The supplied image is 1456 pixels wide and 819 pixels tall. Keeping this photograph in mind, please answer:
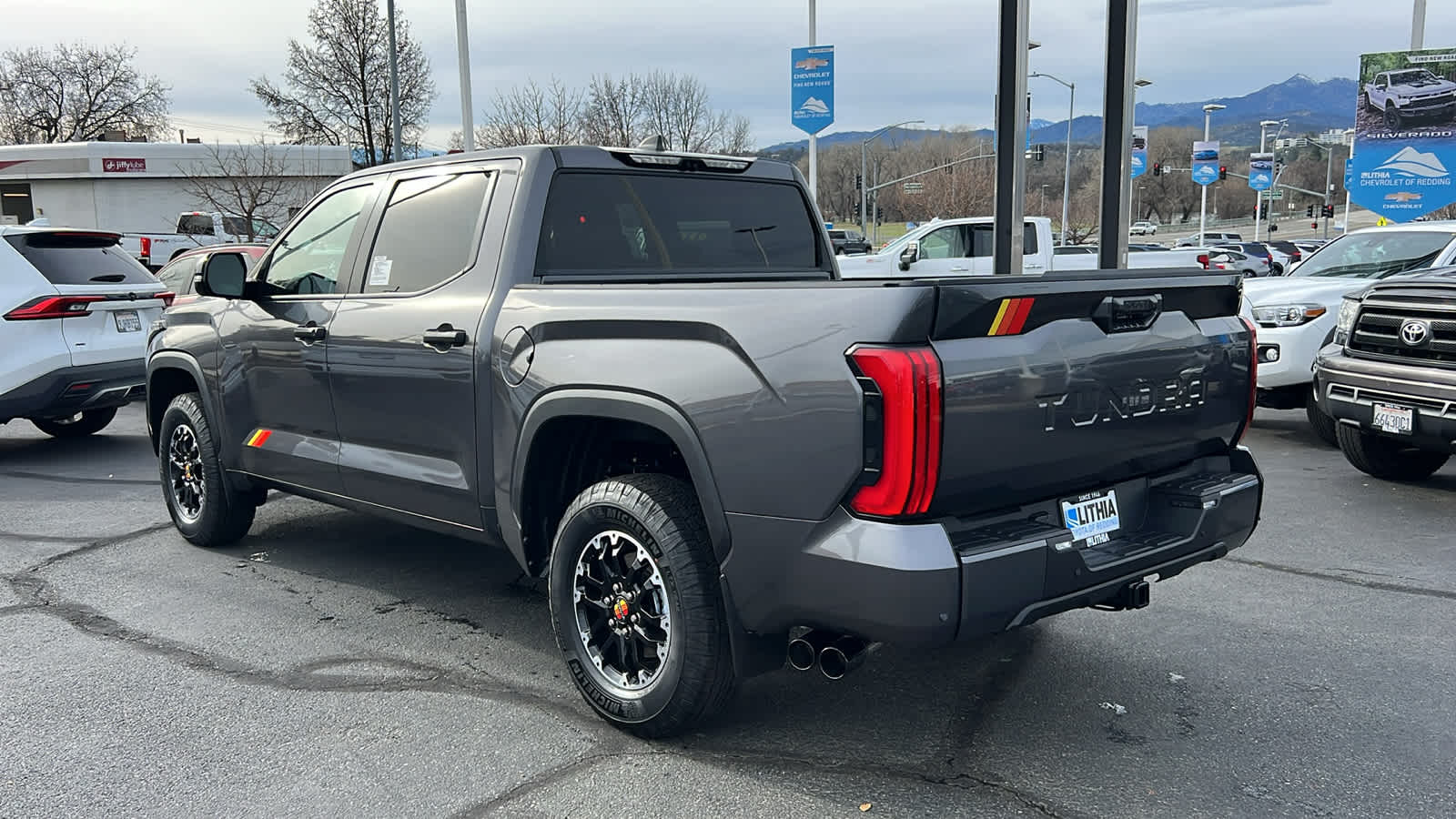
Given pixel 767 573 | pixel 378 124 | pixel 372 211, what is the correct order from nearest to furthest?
pixel 767 573, pixel 372 211, pixel 378 124

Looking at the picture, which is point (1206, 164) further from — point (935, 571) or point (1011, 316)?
point (935, 571)

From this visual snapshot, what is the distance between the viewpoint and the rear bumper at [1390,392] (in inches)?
256

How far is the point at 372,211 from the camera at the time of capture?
4.94 m

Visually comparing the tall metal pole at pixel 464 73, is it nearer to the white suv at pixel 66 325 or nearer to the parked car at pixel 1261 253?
the white suv at pixel 66 325

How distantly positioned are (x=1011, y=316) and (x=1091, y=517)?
2.40 feet

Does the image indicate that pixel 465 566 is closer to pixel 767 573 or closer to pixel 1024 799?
pixel 767 573

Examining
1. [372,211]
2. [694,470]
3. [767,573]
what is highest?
[372,211]

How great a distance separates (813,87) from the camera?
23.1 metres

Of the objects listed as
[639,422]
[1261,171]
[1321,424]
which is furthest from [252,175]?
[1261,171]

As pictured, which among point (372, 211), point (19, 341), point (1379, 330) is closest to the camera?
point (372, 211)

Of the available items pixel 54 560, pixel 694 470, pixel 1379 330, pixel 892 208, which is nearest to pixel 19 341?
pixel 54 560

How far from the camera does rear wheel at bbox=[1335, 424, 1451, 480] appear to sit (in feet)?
24.7

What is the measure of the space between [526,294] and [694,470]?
3.56 feet

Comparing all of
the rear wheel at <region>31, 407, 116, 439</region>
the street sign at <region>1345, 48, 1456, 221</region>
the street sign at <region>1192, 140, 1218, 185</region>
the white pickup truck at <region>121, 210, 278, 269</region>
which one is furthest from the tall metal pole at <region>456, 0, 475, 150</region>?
the street sign at <region>1192, 140, 1218, 185</region>
